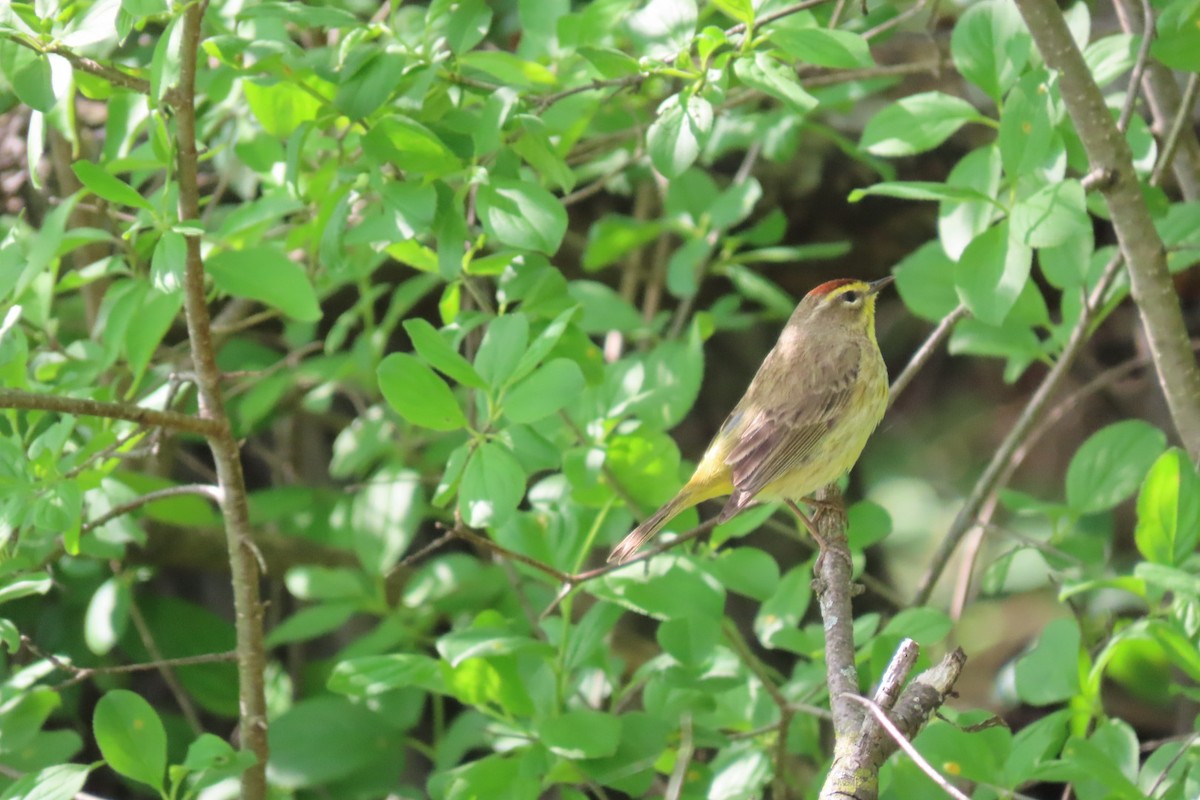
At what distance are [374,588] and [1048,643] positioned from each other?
7.75ft

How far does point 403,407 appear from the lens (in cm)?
261

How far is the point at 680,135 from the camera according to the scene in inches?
104

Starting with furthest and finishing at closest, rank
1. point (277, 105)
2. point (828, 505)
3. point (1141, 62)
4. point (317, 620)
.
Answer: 1. point (317, 620)
2. point (828, 505)
3. point (277, 105)
4. point (1141, 62)

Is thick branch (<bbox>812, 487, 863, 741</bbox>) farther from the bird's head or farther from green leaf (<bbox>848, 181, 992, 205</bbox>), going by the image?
the bird's head

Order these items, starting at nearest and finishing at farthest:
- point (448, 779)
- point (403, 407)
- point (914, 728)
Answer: point (914, 728), point (403, 407), point (448, 779)

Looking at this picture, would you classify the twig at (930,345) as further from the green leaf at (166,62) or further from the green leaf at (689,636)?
the green leaf at (166,62)

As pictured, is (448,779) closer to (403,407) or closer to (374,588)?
(403,407)

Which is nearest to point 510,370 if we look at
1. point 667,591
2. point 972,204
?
point 667,591

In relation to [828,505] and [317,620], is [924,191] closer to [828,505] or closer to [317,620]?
[828,505]

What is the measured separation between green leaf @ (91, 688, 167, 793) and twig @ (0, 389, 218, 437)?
637mm

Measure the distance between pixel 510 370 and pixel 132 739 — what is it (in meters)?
1.22

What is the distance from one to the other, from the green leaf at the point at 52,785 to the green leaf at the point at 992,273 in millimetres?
2167

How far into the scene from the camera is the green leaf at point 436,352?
Result: 2584 mm

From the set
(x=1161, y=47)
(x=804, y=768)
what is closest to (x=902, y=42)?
(x=1161, y=47)
